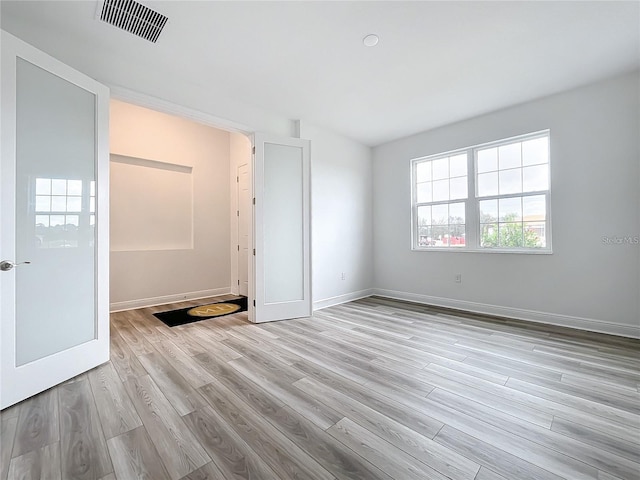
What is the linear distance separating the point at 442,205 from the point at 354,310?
219 cm

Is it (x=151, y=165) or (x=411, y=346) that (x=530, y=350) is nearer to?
A: (x=411, y=346)

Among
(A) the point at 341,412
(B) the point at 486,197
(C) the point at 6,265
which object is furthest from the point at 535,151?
(C) the point at 6,265

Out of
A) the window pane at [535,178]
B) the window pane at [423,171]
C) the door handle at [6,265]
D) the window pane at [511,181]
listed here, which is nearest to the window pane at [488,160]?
the window pane at [511,181]

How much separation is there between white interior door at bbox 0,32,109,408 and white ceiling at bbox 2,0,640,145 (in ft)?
1.50

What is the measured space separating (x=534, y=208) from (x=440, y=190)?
1.28 metres

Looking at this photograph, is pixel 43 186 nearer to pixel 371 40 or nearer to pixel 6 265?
pixel 6 265

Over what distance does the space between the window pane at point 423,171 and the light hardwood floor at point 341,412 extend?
8.92 ft

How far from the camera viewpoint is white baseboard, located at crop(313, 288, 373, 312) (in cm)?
430

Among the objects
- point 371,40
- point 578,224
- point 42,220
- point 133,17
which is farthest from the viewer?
point 578,224

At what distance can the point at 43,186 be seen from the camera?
6.62 ft

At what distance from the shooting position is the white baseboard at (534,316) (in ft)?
9.73

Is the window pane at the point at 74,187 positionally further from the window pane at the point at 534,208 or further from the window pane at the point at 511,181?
the window pane at the point at 534,208

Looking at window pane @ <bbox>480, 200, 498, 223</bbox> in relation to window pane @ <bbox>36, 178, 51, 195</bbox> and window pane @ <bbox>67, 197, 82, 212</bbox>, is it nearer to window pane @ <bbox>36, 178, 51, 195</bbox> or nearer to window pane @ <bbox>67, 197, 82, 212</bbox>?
window pane @ <bbox>67, 197, 82, 212</bbox>

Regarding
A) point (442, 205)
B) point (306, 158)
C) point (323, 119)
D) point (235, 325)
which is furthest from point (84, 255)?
point (442, 205)
